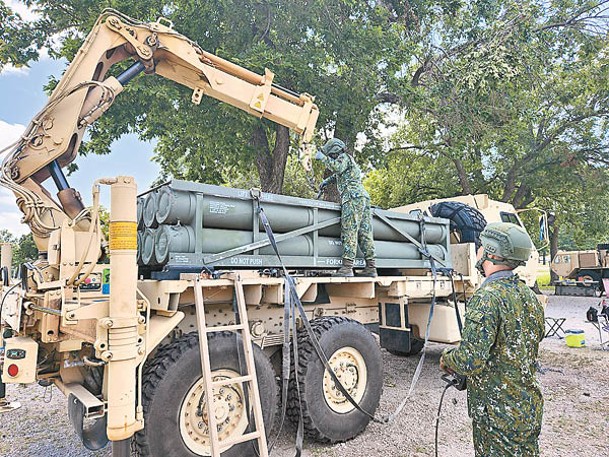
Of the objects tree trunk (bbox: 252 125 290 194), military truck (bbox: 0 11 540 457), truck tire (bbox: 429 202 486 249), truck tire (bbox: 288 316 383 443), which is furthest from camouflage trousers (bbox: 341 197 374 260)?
tree trunk (bbox: 252 125 290 194)

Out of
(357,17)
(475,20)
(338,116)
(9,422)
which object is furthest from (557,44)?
(9,422)

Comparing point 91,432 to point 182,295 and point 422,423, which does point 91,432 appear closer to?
point 182,295

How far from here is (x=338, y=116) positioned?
10180mm

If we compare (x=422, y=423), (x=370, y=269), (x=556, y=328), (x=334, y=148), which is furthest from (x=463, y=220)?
(x=556, y=328)

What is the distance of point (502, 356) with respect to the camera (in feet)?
8.47

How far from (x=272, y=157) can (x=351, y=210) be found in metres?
6.51

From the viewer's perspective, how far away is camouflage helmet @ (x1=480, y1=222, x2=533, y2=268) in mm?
2676

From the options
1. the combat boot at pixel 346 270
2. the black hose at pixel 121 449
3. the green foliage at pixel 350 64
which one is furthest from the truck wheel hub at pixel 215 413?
the green foliage at pixel 350 64

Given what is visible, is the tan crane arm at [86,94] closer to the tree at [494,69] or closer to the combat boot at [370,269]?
the combat boot at [370,269]

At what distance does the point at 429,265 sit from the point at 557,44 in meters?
8.75

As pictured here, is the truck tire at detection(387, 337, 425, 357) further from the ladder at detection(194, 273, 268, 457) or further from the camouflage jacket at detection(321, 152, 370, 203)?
the ladder at detection(194, 273, 268, 457)

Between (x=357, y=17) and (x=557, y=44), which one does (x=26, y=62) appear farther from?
(x=557, y=44)

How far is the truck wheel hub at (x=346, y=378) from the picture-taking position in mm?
4379

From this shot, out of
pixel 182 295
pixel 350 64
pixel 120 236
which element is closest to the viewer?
pixel 120 236
